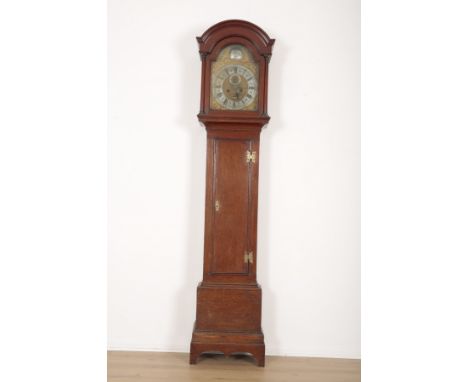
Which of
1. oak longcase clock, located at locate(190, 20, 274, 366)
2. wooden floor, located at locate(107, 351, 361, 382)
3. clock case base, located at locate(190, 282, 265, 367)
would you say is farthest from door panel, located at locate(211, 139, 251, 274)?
wooden floor, located at locate(107, 351, 361, 382)

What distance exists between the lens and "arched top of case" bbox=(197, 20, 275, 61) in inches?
117

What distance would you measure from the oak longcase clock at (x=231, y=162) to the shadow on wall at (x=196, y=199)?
25 centimetres

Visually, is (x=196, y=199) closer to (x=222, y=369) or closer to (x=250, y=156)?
(x=250, y=156)

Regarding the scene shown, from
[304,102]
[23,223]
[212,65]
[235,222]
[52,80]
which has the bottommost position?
[235,222]

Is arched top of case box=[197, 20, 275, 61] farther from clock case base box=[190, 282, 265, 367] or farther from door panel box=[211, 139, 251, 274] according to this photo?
clock case base box=[190, 282, 265, 367]

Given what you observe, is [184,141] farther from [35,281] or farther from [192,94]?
[35,281]

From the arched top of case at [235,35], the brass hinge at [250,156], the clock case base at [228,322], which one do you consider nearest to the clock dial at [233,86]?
the arched top of case at [235,35]

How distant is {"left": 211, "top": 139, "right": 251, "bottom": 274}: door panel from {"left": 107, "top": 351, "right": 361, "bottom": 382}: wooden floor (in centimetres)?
67

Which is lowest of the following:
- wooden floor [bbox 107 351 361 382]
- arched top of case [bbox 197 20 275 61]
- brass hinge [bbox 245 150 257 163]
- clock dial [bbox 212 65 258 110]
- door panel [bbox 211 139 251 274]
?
wooden floor [bbox 107 351 361 382]

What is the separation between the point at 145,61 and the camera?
128 inches

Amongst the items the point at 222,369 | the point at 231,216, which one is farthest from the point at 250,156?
the point at 222,369

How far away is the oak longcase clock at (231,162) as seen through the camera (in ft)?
9.71
